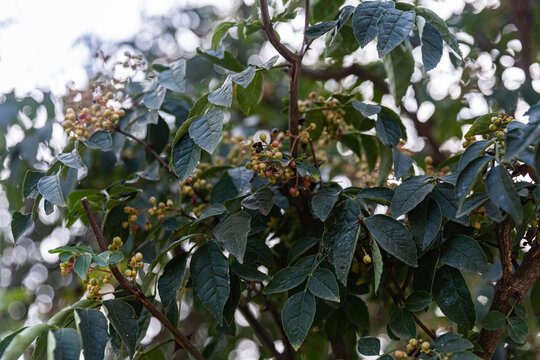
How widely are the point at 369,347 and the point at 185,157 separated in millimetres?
420

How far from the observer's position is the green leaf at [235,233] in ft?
2.75

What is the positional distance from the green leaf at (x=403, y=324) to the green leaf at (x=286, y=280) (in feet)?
0.58

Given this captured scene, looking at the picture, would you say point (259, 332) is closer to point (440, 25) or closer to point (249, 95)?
point (249, 95)

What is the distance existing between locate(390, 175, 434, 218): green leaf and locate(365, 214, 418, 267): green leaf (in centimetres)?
2

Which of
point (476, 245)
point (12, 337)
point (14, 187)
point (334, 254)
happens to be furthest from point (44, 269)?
point (476, 245)

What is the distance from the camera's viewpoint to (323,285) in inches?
32.4

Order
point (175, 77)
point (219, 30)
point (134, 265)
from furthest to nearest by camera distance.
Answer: point (175, 77), point (219, 30), point (134, 265)

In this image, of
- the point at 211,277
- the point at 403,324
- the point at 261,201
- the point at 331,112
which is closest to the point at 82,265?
the point at 211,277

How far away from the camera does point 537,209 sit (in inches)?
34.1

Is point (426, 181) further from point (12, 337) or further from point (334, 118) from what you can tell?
point (12, 337)

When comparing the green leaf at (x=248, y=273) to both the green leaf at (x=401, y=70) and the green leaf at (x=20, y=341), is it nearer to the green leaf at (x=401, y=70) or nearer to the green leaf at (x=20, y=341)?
the green leaf at (x=20, y=341)

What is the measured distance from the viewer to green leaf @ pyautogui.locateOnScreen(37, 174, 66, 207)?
84cm

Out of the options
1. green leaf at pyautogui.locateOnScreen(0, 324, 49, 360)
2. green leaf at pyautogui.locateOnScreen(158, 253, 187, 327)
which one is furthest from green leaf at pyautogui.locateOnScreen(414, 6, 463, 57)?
green leaf at pyautogui.locateOnScreen(0, 324, 49, 360)

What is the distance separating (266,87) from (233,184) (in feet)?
4.84
